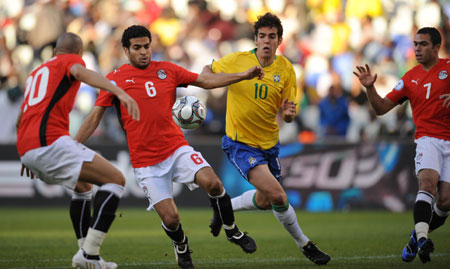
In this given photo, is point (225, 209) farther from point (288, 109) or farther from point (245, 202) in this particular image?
point (288, 109)

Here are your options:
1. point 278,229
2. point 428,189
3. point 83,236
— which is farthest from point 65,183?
point 278,229

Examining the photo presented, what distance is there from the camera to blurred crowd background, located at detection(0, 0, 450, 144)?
16484mm

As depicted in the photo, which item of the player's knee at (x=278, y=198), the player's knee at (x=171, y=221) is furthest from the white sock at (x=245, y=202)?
the player's knee at (x=171, y=221)

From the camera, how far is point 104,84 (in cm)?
646

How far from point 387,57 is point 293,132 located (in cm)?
319

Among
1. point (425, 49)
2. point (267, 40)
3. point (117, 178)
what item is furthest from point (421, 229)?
point (117, 178)

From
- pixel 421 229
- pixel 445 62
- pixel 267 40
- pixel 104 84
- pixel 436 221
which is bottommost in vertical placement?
pixel 436 221

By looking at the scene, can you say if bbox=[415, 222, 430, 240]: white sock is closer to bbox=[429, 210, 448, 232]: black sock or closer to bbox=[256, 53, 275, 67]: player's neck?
bbox=[429, 210, 448, 232]: black sock

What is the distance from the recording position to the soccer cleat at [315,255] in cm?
774

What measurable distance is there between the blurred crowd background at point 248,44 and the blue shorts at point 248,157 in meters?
7.07

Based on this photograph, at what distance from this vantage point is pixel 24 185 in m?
15.7

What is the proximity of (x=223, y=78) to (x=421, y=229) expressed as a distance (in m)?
2.77

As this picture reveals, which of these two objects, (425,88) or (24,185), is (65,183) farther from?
(24,185)

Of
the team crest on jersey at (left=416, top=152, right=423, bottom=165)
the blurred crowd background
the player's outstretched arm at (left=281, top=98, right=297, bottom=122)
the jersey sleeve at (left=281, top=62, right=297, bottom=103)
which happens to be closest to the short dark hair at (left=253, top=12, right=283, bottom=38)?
the jersey sleeve at (left=281, top=62, right=297, bottom=103)
